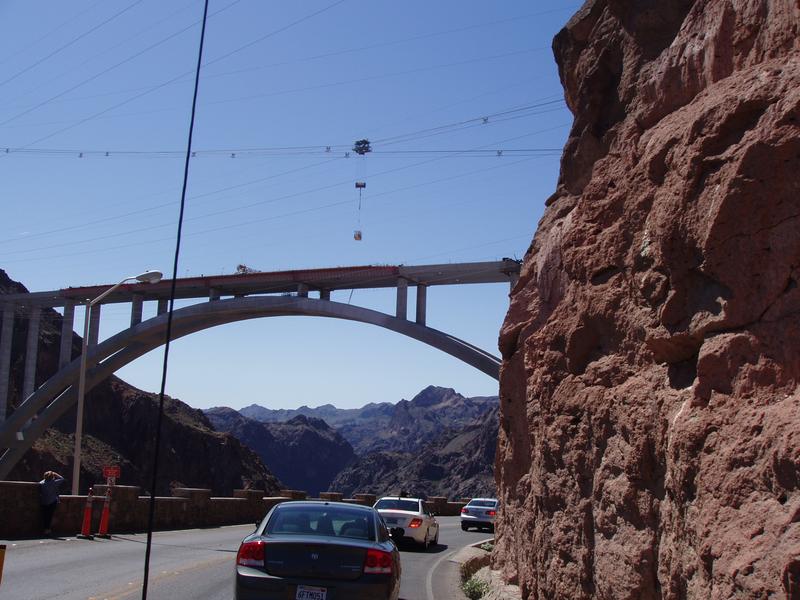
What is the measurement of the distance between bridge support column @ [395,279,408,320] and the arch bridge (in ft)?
0.16

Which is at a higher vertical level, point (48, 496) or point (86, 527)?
point (48, 496)

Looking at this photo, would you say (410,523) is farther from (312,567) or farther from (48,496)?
(312,567)

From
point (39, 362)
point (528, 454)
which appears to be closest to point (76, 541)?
point (528, 454)

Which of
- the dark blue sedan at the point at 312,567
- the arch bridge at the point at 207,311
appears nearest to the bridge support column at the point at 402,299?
the arch bridge at the point at 207,311

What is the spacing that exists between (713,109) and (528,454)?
4942 millimetres

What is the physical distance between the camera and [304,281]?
1882 inches

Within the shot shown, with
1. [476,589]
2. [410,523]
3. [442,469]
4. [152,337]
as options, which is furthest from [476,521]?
[442,469]

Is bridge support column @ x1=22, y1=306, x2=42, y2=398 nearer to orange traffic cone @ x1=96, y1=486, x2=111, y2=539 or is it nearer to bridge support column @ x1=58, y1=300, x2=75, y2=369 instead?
bridge support column @ x1=58, y1=300, x2=75, y2=369

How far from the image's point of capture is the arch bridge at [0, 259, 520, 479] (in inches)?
1661

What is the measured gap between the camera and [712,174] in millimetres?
5965

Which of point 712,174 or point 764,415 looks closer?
point 764,415

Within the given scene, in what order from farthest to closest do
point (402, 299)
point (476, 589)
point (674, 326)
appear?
1. point (402, 299)
2. point (476, 589)
3. point (674, 326)

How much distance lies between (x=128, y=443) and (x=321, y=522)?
76303mm

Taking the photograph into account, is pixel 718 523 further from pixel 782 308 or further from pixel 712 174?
pixel 712 174
